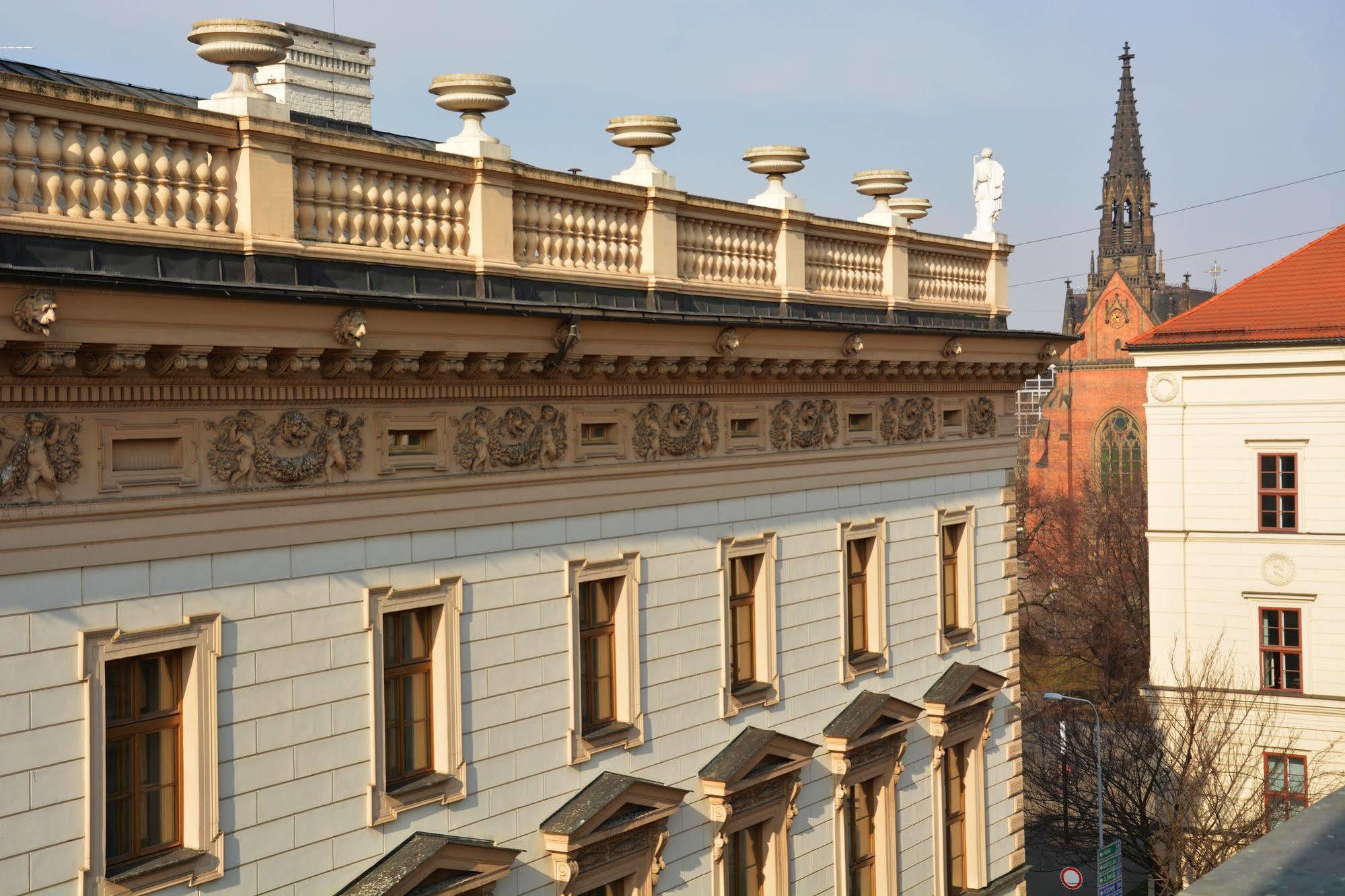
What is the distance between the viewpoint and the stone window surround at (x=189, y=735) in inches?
436

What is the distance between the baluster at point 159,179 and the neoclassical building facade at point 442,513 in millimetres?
28

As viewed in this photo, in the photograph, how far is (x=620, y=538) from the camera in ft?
53.4

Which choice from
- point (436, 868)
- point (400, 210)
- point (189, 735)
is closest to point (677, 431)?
point (400, 210)

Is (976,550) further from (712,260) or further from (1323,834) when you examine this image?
(1323,834)

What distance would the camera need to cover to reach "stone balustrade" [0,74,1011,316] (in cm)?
1089

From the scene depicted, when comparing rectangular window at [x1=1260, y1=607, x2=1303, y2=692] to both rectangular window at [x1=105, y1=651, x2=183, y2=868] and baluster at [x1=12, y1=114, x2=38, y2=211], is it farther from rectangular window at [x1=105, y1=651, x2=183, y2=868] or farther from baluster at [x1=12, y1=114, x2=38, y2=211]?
baluster at [x1=12, y1=114, x2=38, y2=211]

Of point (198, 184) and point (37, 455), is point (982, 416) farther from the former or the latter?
point (37, 455)

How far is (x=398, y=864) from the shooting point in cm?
1309

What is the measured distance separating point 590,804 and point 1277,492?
27.1 metres

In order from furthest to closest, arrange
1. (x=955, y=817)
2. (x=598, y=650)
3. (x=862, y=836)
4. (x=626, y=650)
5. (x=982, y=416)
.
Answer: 1. (x=982, y=416)
2. (x=955, y=817)
3. (x=862, y=836)
4. (x=626, y=650)
5. (x=598, y=650)

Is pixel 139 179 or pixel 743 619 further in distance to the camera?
pixel 743 619

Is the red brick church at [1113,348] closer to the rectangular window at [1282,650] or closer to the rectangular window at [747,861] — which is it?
the rectangular window at [1282,650]

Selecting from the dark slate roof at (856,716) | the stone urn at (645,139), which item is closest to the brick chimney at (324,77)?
the stone urn at (645,139)

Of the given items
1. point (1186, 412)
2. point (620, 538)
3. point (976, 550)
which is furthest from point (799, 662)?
point (1186, 412)
